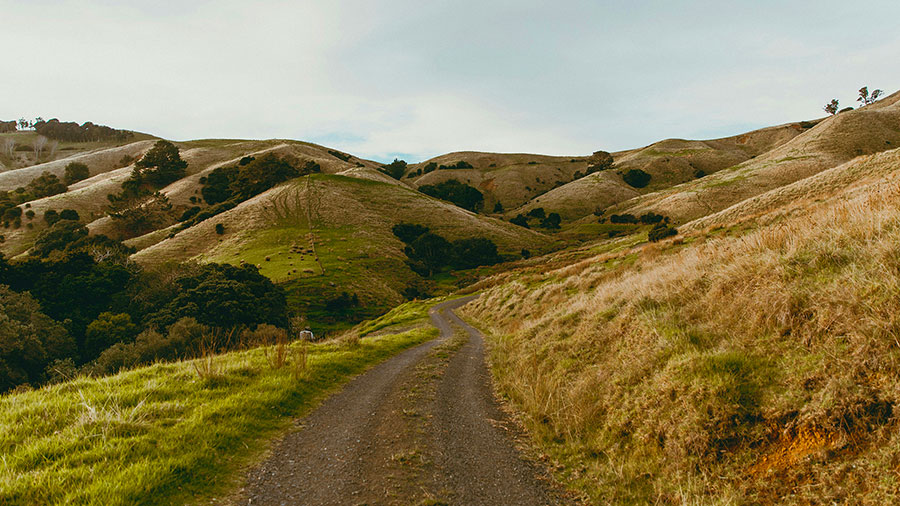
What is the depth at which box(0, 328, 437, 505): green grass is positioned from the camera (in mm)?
4328

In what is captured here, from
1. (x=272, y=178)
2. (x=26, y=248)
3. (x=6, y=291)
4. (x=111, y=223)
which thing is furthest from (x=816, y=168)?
(x=26, y=248)

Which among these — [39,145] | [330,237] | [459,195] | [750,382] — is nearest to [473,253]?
[330,237]

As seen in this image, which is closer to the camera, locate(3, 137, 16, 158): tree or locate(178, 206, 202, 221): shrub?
locate(178, 206, 202, 221): shrub

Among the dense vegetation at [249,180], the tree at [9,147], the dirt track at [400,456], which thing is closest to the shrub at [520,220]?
the dense vegetation at [249,180]

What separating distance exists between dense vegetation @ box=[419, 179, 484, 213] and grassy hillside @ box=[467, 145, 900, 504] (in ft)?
402

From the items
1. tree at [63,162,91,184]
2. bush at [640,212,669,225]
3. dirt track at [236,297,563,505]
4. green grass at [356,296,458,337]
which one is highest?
tree at [63,162,91,184]

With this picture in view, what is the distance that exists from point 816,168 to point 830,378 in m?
101

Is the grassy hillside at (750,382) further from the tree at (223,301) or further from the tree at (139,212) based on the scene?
the tree at (139,212)

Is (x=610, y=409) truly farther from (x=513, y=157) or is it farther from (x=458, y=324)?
(x=513, y=157)

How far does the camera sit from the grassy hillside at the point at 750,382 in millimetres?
3961

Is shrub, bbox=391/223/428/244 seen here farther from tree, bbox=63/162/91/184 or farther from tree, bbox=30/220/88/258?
tree, bbox=63/162/91/184

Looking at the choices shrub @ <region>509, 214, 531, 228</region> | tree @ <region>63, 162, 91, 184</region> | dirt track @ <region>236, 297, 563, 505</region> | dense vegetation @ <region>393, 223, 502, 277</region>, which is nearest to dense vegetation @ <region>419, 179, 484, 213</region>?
shrub @ <region>509, 214, 531, 228</region>

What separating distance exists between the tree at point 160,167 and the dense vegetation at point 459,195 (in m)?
85.4

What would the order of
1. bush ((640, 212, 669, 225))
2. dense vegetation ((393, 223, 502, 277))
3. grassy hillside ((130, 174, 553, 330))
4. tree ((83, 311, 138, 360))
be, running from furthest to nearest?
dense vegetation ((393, 223, 502, 277)) → bush ((640, 212, 669, 225)) → grassy hillside ((130, 174, 553, 330)) → tree ((83, 311, 138, 360))
